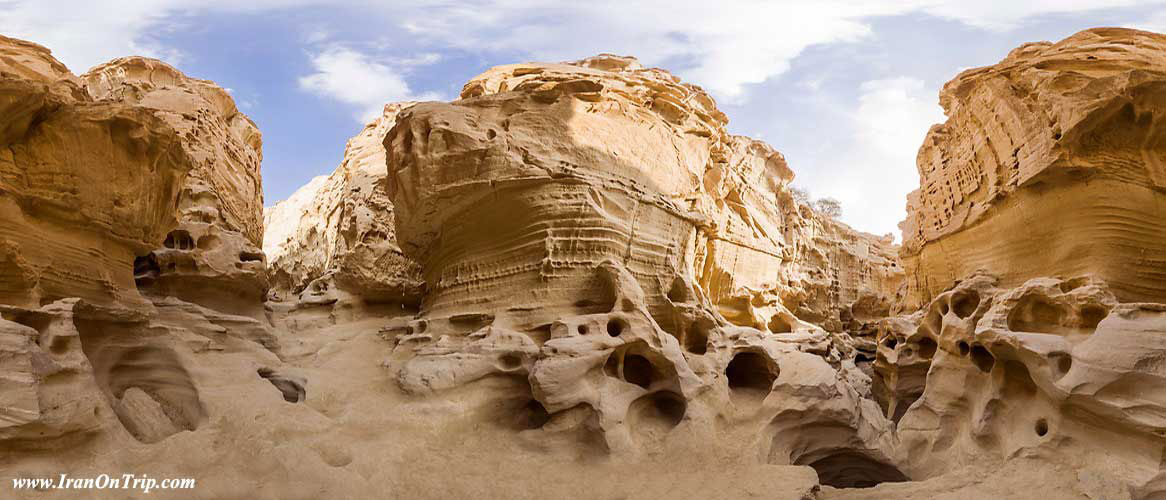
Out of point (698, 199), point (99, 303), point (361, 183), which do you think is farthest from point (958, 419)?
point (361, 183)

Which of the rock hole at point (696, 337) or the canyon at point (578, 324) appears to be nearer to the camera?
the canyon at point (578, 324)

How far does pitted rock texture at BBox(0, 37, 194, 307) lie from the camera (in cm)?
491

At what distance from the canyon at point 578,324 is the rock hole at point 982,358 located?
22mm

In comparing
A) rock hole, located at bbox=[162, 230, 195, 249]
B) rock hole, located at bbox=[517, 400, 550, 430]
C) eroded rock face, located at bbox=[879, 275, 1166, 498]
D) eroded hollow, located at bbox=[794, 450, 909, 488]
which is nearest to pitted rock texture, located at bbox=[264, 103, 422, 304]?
rock hole, located at bbox=[162, 230, 195, 249]

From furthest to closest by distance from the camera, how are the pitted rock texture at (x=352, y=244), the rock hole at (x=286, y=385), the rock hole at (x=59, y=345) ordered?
the pitted rock texture at (x=352, y=244) < the rock hole at (x=286, y=385) < the rock hole at (x=59, y=345)

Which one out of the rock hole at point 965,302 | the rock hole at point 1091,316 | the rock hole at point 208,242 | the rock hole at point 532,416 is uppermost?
the rock hole at point 208,242

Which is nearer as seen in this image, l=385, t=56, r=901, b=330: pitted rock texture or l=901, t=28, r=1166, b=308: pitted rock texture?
l=901, t=28, r=1166, b=308: pitted rock texture

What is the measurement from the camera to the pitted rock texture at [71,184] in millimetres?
4910

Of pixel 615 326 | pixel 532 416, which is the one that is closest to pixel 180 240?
pixel 532 416

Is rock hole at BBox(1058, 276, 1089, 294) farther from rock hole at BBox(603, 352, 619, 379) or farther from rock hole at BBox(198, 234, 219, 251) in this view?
rock hole at BBox(198, 234, 219, 251)

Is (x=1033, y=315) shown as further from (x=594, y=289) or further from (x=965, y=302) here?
(x=594, y=289)

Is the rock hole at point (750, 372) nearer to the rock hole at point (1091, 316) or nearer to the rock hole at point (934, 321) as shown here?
the rock hole at point (934, 321)

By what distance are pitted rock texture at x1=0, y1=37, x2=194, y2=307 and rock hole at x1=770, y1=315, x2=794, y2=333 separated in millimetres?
10616

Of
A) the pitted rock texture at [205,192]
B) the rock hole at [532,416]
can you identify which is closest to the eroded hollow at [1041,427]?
the rock hole at [532,416]
